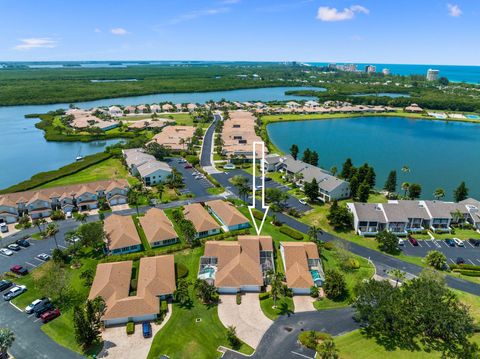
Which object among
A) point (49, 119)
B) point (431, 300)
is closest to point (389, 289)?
point (431, 300)

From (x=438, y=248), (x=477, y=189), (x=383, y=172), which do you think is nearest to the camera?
(x=438, y=248)

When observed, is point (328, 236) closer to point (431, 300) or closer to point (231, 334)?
point (431, 300)

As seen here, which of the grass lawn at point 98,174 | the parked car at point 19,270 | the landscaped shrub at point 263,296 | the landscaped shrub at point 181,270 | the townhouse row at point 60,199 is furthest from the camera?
the grass lawn at point 98,174

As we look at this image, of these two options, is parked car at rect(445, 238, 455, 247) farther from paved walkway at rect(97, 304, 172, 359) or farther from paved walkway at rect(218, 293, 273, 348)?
paved walkway at rect(97, 304, 172, 359)

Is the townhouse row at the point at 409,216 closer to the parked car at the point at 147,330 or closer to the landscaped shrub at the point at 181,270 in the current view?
the landscaped shrub at the point at 181,270

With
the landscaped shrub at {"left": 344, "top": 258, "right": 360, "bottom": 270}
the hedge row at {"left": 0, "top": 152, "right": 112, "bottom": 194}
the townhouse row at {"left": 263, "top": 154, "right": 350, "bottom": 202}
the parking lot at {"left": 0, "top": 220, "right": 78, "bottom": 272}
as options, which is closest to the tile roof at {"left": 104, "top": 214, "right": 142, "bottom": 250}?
the parking lot at {"left": 0, "top": 220, "right": 78, "bottom": 272}

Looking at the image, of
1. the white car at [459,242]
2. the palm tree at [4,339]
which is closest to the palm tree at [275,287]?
the palm tree at [4,339]
